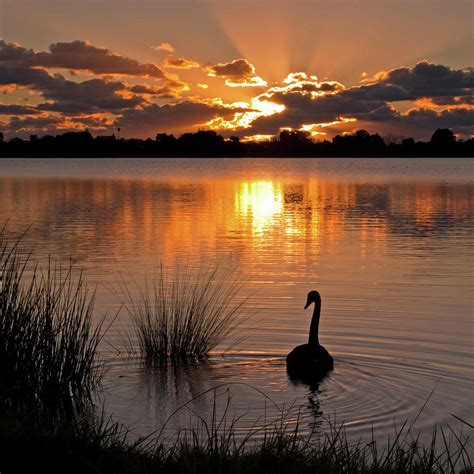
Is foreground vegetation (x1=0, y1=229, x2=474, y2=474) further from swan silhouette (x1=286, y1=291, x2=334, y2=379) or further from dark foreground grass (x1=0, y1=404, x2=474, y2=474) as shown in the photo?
swan silhouette (x1=286, y1=291, x2=334, y2=379)

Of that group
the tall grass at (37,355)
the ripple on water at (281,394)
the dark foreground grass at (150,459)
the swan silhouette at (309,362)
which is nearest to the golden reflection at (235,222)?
the ripple on water at (281,394)

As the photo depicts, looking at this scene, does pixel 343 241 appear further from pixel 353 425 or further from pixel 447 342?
pixel 353 425

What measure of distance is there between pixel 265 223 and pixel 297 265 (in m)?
12.4

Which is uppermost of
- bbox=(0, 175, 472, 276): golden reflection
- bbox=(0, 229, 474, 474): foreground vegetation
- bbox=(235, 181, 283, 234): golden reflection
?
bbox=(0, 229, 474, 474): foreground vegetation

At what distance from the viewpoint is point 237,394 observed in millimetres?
10422

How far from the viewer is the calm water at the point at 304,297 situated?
10.2m

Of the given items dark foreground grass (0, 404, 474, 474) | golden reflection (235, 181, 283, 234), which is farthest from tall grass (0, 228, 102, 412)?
golden reflection (235, 181, 283, 234)

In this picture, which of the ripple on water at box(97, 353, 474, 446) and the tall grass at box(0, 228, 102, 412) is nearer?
the tall grass at box(0, 228, 102, 412)

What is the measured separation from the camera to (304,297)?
17406mm

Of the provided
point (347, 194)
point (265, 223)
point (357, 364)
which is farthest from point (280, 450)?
point (347, 194)

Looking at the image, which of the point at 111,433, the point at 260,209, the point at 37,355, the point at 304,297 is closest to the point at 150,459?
the point at 111,433

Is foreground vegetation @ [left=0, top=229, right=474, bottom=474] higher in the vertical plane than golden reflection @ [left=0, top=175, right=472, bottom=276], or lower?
higher

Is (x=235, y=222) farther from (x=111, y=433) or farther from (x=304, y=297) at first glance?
(x=111, y=433)

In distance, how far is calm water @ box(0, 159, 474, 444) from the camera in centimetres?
1019
